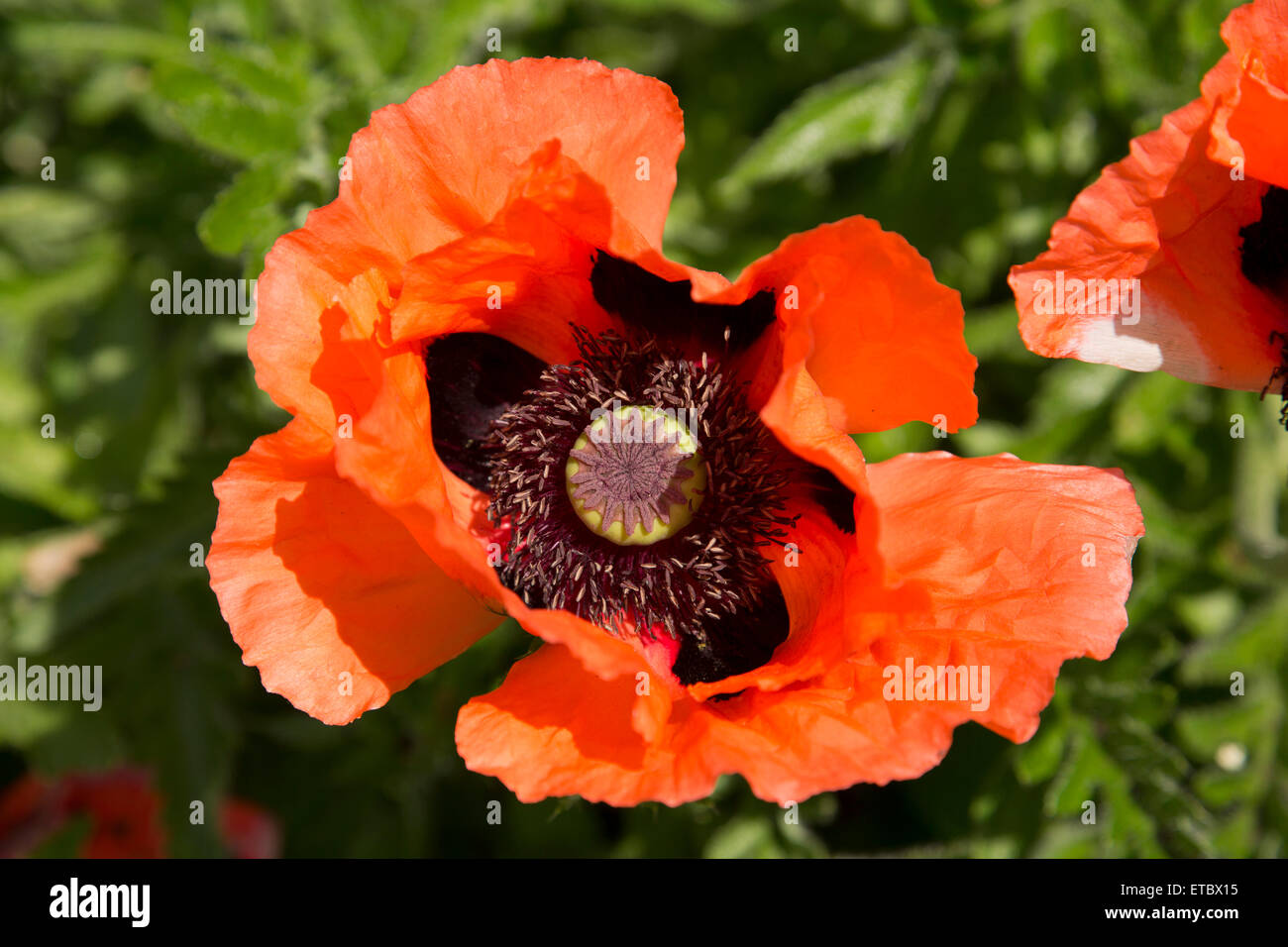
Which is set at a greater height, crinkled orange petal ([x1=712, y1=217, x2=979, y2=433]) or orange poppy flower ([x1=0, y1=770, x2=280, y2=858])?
crinkled orange petal ([x1=712, y1=217, x2=979, y2=433])

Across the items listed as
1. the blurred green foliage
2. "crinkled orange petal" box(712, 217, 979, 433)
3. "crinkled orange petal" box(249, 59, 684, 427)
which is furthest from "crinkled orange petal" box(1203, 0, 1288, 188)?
"crinkled orange petal" box(249, 59, 684, 427)

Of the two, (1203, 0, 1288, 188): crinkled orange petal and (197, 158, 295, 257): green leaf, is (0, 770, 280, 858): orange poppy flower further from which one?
(1203, 0, 1288, 188): crinkled orange petal

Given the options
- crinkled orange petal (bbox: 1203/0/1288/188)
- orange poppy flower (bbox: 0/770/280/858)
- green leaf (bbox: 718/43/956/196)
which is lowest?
orange poppy flower (bbox: 0/770/280/858)

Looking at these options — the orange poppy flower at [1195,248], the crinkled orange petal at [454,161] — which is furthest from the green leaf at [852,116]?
the orange poppy flower at [1195,248]

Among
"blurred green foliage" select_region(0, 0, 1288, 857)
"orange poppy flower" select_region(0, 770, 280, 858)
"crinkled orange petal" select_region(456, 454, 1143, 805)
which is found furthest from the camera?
"orange poppy flower" select_region(0, 770, 280, 858)

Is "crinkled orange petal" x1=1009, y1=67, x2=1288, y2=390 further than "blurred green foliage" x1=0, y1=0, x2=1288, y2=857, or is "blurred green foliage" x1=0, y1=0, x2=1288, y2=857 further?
"blurred green foliage" x1=0, y1=0, x2=1288, y2=857

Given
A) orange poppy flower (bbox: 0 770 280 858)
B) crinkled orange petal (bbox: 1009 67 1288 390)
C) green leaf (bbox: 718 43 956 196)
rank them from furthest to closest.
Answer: orange poppy flower (bbox: 0 770 280 858) < green leaf (bbox: 718 43 956 196) < crinkled orange petal (bbox: 1009 67 1288 390)

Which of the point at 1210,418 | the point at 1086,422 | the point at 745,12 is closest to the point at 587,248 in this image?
the point at 1086,422

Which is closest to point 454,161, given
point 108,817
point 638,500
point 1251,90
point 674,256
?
point 638,500
